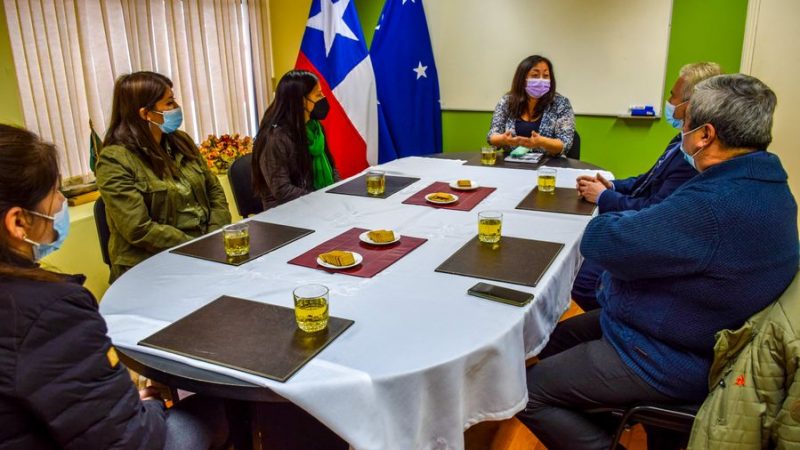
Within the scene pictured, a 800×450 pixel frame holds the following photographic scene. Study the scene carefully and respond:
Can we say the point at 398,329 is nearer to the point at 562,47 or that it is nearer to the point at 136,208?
the point at 136,208

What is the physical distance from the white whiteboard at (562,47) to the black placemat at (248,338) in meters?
3.50

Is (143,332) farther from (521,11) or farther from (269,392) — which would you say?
(521,11)

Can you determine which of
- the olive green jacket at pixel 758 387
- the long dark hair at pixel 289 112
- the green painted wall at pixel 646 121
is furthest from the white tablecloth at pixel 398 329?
the green painted wall at pixel 646 121

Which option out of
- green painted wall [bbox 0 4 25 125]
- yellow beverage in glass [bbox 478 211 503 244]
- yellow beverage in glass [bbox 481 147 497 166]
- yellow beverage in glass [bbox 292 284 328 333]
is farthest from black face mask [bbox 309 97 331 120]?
yellow beverage in glass [bbox 292 284 328 333]

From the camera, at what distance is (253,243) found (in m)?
1.74

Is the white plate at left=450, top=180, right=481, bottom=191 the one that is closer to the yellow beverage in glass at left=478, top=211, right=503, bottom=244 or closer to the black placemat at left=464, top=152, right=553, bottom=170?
the black placemat at left=464, top=152, right=553, bottom=170

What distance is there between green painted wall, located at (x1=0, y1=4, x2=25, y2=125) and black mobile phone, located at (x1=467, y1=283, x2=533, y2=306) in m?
2.58

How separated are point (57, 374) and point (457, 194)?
169cm

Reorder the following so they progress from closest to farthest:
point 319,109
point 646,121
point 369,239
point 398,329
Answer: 1. point 398,329
2. point 369,239
3. point 319,109
4. point 646,121

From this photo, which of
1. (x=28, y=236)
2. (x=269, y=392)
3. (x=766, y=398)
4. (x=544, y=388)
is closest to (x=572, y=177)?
(x=544, y=388)

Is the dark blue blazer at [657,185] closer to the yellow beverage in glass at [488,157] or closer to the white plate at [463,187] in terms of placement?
the white plate at [463,187]

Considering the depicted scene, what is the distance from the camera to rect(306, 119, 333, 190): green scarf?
2770 mm

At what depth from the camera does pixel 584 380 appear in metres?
1.43

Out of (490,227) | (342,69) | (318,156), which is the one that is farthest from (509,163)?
(342,69)
